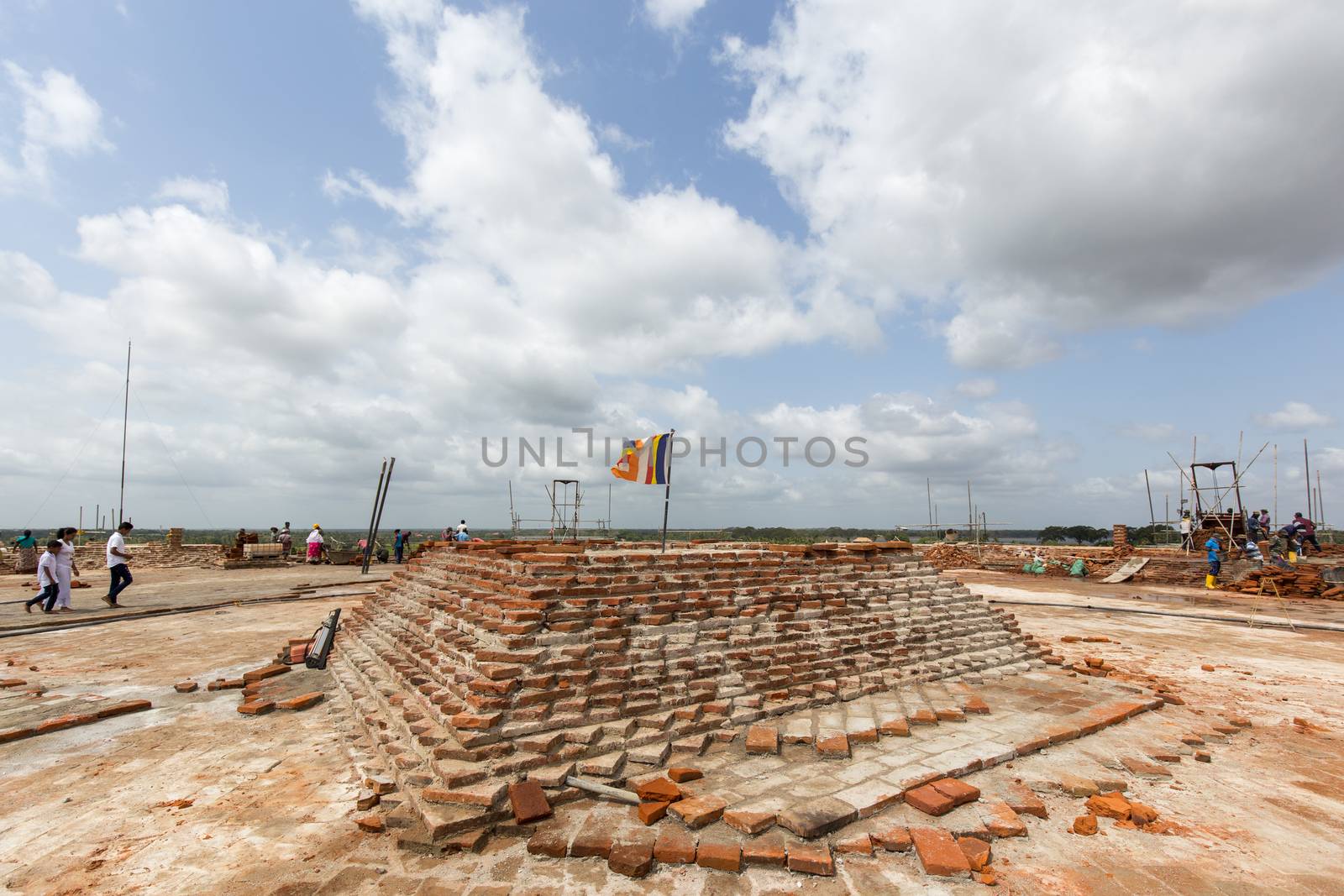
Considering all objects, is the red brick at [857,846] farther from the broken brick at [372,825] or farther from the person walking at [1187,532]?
the person walking at [1187,532]

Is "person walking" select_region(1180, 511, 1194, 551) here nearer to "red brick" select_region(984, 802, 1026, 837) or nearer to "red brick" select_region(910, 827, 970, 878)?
"red brick" select_region(984, 802, 1026, 837)

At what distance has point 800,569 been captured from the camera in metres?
6.57

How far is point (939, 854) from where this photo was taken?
2.93m

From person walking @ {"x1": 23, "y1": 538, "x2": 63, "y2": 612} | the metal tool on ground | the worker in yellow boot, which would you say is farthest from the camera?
the worker in yellow boot

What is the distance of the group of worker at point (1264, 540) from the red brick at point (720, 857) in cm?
1979

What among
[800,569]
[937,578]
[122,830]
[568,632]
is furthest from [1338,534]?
[122,830]

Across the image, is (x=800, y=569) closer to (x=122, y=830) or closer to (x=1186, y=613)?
(x=122, y=830)

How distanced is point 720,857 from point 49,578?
13765mm

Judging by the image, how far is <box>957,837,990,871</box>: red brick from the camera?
2.91 metres

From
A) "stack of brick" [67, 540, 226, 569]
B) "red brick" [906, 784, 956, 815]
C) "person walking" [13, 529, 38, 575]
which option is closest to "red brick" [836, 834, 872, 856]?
"red brick" [906, 784, 956, 815]

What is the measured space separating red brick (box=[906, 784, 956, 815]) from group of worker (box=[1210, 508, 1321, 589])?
18.4 meters

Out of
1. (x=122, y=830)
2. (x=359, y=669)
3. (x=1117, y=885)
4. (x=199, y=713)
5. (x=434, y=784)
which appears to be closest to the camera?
(x=1117, y=885)

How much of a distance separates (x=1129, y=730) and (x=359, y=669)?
23.8ft

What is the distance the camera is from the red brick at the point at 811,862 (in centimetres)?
287
